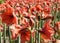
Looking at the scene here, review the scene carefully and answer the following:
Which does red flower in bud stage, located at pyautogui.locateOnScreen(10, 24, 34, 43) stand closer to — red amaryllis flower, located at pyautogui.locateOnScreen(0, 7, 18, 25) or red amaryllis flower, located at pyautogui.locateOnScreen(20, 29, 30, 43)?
red amaryllis flower, located at pyautogui.locateOnScreen(20, 29, 30, 43)

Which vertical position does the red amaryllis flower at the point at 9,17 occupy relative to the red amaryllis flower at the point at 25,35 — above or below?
above

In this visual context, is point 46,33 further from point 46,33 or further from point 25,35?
point 25,35

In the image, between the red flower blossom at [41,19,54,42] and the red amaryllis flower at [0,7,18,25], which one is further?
the red amaryllis flower at [0,7,18,25]

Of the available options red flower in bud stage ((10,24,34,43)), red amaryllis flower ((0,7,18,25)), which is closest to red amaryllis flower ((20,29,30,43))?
red flower in bud stage ((10,24,34,43))

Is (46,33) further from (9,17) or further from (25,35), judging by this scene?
(9,17)

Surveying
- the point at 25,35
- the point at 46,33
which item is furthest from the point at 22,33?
the point at 46,33

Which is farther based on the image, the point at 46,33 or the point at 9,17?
the point at 9,17

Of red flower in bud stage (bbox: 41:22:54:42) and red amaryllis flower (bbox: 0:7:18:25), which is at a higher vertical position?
red amaryllis flower (bbox: 0:7:18:25)

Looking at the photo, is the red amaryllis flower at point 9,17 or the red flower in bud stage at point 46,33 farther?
the red amaryllis flower at point 9,17

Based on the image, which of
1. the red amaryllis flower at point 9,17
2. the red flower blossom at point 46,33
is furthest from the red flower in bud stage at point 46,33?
the red amaryllis flower at point 9,17

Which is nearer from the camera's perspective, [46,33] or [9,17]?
[46,33]

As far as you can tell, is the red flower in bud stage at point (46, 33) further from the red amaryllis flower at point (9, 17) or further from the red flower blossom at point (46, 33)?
the red amaryllis flower at point (9, 17)

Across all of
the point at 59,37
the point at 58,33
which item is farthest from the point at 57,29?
the point at 59,37

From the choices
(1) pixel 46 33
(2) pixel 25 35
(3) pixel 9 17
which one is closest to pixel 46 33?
(1) pixel 46 33
